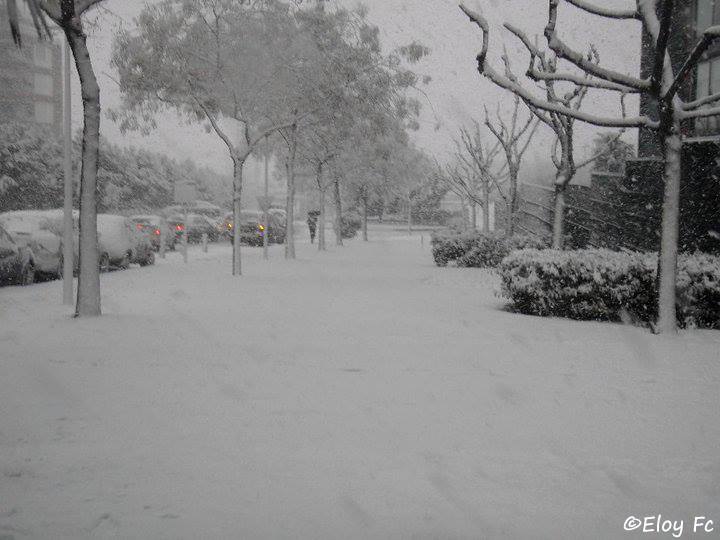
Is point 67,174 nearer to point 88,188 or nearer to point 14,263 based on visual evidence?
point 88,188

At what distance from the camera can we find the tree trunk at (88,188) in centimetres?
1025

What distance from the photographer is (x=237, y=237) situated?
19219 millimetres

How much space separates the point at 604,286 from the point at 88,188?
6812 millimetres

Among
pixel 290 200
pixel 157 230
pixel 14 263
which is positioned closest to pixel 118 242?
pixel 14 263

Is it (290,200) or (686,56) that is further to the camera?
(290,200)

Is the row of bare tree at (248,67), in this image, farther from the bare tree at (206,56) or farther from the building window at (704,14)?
the building window at (704,14)

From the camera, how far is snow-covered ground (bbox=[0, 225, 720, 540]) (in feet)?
12.2

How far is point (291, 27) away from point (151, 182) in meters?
35.6

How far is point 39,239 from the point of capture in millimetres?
17203

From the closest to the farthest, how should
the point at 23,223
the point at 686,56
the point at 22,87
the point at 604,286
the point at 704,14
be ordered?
the point at 604,286
the point at 23,223
the point at 686,56
the point at 704,14
the point at 22,87

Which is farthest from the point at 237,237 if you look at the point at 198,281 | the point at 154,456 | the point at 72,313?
the point at 154,456

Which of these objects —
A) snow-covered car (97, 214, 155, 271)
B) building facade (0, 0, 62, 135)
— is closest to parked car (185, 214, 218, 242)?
building facade (0, 0, 62, 135)

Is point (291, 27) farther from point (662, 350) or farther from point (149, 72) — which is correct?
point (662, 350)

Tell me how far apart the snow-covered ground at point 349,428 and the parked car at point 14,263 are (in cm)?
513
